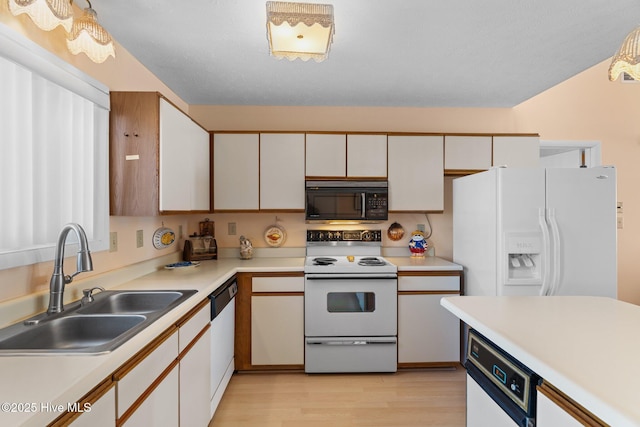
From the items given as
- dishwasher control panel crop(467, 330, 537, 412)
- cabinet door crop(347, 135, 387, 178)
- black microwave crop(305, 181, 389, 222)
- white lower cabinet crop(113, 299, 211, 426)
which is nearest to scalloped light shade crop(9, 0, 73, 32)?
white lower cabinet crop(113, 299, 211, 426)

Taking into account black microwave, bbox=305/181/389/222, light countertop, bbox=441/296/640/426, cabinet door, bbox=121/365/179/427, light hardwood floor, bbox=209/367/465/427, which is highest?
black microwave, bbox=305/181/389/222

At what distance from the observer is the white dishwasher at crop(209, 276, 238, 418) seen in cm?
216

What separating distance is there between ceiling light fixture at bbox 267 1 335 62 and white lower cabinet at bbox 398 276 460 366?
75.0 inches

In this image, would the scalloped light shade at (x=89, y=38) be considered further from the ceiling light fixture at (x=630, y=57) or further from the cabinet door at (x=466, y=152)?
the cabinet door at (x=466, y=152)

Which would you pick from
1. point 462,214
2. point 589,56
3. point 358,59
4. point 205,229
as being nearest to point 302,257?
point 205,229

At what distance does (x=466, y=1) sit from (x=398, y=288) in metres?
2.01

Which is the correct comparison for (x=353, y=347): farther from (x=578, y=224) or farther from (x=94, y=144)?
(x=94, y=144)

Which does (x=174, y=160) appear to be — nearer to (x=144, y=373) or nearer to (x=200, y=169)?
(x=200, y=169)

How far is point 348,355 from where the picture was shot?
2.75 meters

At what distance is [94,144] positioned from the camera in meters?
1.88

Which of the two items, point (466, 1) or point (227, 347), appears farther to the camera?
point (227, 347)

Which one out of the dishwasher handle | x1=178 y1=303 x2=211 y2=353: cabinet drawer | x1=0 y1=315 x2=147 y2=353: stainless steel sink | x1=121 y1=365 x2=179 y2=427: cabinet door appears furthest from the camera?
the dishwasher handle

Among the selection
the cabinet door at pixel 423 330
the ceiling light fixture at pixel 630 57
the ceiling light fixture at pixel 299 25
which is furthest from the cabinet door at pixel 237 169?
the ceiling light fixture at pixel 630 57

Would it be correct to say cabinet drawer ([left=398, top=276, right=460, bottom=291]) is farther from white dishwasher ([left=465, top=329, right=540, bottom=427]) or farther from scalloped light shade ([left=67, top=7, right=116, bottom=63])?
scalloped light shade ([left=67, top=7, right=116, bottom=63])
